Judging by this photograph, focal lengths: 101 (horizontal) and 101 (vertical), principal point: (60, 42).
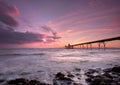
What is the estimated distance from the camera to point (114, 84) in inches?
235

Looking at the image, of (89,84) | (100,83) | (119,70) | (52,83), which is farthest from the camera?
(119,70)

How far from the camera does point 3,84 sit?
663 cm

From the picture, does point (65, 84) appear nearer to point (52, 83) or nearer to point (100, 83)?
point (52, 83)

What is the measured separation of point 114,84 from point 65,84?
2924 millimetres

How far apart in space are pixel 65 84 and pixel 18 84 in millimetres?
2927

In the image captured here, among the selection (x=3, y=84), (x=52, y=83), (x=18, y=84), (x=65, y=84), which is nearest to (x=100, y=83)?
(x=65, y=84)

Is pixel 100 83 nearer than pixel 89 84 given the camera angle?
Yes

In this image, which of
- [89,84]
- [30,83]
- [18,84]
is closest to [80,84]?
[89,84]

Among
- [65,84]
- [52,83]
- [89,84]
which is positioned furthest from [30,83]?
[89,84]

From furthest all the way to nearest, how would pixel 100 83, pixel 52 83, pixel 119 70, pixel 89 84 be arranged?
pixel 119 70
pixel 52 83
pixel 89 84
pixel 100 83

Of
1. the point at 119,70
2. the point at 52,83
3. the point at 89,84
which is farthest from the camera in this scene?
the point at 119,70

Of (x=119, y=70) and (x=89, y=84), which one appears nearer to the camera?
(x=89, y=84)

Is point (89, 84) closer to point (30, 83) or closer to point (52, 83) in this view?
point (52, 83)

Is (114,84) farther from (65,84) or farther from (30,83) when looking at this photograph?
(30,83)
